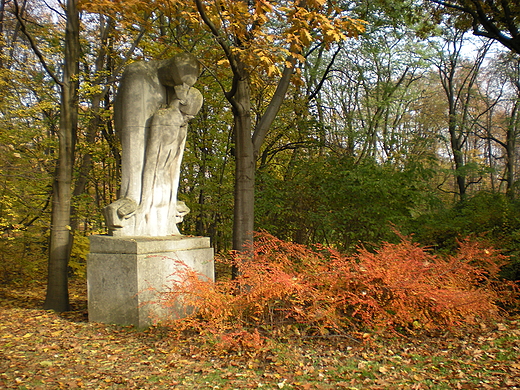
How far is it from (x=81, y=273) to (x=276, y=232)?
14.0 feet

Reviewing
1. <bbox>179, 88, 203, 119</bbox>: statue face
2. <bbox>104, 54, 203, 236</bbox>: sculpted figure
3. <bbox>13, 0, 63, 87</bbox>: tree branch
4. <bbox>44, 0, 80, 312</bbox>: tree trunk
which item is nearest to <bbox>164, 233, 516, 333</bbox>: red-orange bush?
<bbox>104, 54, 203, 236</bbox>: sculpted figure

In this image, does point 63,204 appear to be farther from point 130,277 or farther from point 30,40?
point 30,40

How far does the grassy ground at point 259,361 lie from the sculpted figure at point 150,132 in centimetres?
143

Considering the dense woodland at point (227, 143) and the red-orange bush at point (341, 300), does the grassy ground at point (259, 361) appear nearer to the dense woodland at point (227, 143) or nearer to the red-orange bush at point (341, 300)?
the red-orange bush at point (341, 300)

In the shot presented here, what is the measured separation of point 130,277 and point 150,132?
1849mm

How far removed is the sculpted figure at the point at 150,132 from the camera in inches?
209

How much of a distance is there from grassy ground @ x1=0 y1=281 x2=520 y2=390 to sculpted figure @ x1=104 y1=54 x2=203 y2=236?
143cm

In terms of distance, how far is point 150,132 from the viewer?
17.8 feet

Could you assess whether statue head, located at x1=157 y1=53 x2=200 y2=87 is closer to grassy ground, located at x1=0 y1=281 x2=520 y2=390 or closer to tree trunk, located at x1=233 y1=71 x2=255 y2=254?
tree trunk, located at x1=233 y1=71 x2=255 y2=254

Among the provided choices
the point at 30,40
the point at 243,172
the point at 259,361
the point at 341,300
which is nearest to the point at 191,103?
the point at 243,172

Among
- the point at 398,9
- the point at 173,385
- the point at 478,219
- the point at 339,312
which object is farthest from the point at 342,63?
the point at 173,385

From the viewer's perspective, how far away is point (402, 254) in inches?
194

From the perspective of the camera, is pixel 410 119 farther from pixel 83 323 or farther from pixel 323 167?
pixel 83 323

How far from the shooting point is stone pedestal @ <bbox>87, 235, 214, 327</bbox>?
15.8 feet
